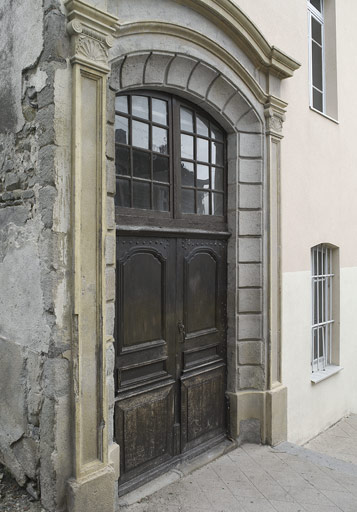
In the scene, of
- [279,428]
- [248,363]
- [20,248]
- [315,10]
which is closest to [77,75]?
[20,248]

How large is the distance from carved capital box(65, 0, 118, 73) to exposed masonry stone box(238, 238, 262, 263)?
240 cm

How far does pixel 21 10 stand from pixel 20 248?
5.85ft

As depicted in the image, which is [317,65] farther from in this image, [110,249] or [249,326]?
[110,249]

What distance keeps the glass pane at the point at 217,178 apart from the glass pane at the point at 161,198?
2.51 feet

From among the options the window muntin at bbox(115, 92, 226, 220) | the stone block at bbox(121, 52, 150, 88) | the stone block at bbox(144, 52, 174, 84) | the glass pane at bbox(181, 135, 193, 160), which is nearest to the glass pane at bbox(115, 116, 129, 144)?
the window muntin at bbox(115, 92, 226, 220)

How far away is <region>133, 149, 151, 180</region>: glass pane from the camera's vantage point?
3.94 m

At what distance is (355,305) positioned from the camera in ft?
23.6

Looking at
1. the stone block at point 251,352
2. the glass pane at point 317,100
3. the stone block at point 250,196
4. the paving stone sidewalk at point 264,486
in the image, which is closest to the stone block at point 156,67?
the stone block at point 250,196

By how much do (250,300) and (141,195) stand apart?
1.78m

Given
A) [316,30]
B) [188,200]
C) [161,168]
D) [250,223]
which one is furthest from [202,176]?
[316,30]

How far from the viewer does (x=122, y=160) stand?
383 cm

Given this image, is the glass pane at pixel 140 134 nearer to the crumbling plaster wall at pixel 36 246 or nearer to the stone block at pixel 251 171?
the crumbling plaster wall at pixel 36 246

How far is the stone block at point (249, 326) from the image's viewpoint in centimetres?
486

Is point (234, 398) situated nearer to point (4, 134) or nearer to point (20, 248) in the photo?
point (20, 248)
